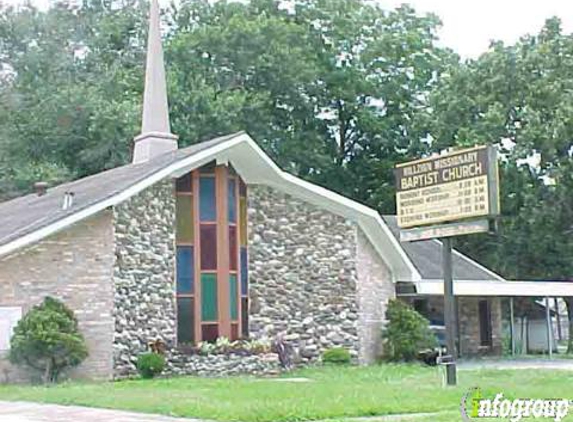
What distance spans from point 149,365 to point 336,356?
511 cm

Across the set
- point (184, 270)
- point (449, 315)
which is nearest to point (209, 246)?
point (184, 270)

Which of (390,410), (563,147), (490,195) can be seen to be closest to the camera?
(390,410)

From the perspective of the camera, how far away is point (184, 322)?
24.2m

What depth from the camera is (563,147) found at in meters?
36.5

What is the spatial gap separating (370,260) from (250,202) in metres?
3.57

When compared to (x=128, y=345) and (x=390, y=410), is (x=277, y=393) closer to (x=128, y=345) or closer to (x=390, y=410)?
(x=390, y=410)

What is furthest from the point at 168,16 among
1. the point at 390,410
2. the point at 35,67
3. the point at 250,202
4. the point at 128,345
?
the point at 390,410

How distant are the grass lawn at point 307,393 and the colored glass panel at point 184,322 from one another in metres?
2.43

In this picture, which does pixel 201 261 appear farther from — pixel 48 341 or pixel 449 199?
pixel 449 199

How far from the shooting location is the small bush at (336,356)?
84.0 ft

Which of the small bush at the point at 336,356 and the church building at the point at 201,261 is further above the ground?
the church building at the point at 201,261

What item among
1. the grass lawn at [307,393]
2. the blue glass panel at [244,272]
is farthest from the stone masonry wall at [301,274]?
the grass lawn at [307,393]

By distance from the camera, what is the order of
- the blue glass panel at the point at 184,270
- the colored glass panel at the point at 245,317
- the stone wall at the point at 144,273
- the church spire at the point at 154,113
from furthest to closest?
the church spire at the point at 154,113, the colored glass panel at the point at 245,317, the blue glass panel at the point at 184,270, the stone wall at the point at 144,273

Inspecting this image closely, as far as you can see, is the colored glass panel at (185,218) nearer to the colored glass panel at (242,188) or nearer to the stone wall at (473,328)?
the colored glass panel at (242,188)
